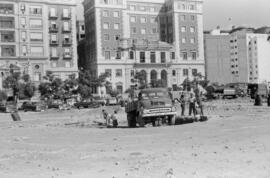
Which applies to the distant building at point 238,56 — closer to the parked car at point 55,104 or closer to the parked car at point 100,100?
the parked car at point 100,100

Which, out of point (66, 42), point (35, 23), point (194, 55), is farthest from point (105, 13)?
point (194, 55)

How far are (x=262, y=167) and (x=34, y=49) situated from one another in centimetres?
8058

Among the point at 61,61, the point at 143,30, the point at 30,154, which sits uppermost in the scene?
the point at 143,30

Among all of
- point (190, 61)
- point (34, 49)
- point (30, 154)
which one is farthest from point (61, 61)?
point (30, 154)

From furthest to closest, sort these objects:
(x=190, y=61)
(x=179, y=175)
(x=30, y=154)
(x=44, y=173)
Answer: (x=190, y=61)
(x=30, y=154)
(x=44, y=173)
(x=179, y=175)

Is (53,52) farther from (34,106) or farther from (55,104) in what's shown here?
(34,106)

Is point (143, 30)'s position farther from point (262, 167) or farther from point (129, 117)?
point (262, 167)

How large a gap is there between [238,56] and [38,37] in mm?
82185

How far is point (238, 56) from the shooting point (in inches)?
5974

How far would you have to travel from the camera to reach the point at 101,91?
3617 inches

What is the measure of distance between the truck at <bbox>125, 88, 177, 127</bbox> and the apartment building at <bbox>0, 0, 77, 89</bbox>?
201 feet

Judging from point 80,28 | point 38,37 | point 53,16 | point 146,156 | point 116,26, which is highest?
point 80,28

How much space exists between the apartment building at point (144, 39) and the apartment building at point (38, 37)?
5.95m

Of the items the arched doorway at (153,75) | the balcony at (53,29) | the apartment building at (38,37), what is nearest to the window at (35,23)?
the apartment building at (38,37)
